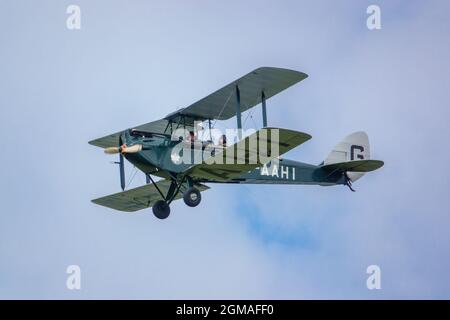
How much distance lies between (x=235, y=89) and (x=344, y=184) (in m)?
4.34

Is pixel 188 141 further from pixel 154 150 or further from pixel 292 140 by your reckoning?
pixel 292 140

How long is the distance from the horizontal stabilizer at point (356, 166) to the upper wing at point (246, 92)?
2943mm

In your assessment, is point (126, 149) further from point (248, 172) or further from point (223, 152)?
point (248, 172)

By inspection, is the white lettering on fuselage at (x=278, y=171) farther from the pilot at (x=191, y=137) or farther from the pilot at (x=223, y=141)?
the pilot at (x=191, y=137)

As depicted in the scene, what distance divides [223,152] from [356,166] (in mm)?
4166

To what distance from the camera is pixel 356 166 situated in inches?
1153

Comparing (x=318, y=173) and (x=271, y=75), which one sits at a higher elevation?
(x=271, y=75)

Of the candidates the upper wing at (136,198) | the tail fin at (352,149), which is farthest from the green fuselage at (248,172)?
the upper wing at (136,198)

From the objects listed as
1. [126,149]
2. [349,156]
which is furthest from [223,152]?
[349,156]

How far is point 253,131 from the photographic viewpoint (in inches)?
1030

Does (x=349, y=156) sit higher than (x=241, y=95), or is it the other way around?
(x=241, y=95)

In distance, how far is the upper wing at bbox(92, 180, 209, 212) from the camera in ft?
98.2

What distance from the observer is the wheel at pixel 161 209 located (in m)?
28.4
